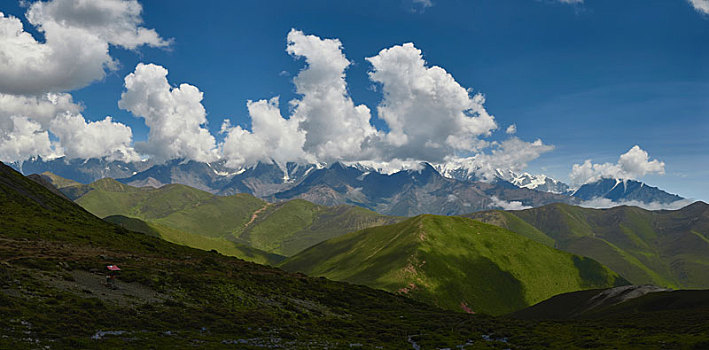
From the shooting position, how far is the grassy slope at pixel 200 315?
1512 inches

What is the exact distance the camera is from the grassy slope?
3841 cm

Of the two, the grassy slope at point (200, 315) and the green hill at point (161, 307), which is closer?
the green hill at point (161, 307)

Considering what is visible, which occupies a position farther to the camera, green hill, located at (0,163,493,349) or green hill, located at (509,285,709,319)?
green hill, located at (509,285,709,319)

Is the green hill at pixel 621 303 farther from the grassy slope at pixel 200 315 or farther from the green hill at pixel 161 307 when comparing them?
the green hill at pixel 161 307

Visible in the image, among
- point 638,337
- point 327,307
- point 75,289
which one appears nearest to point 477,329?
point 638,337

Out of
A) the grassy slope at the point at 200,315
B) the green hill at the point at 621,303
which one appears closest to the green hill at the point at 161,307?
the grassy slope at the point at 200,315

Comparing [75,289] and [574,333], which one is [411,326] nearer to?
[574,333]

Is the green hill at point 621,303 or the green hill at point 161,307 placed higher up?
the green hill at point 161,307

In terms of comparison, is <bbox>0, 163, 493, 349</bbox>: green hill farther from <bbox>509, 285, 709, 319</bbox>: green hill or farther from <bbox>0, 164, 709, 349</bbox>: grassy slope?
<bbox>509, 285, 709, 319</bbox>: green hill

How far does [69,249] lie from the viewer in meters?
73.6

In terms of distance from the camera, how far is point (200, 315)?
169ft

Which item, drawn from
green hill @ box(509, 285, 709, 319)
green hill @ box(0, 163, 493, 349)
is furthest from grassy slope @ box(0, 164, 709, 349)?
green hill @ box(509, 285, 709, 319)

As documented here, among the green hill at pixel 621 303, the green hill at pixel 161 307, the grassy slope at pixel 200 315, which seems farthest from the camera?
the green hill at pixel 621 303

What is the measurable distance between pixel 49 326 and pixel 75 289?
1434 cm
